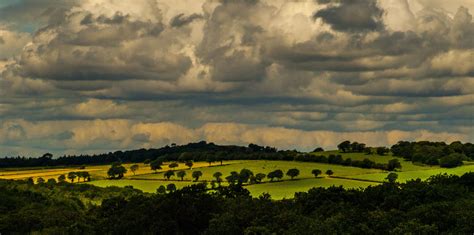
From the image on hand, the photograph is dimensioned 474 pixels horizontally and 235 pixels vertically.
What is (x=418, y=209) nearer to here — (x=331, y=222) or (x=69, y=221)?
(x=331, y=222)

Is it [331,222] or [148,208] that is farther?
[148,208]

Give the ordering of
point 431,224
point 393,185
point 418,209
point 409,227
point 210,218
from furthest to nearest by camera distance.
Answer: point 393,185 < point 210,218 < point 418,209 < point 431,224 < point 409,227

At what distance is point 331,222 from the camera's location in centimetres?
11525

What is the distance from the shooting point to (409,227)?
10938 centimetres

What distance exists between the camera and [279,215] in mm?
125125

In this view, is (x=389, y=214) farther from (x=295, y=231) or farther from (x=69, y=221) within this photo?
(x=69, y=221)

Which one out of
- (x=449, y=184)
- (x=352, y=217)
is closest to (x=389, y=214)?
(x=352, y=217)

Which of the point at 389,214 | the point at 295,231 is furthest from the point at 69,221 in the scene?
the point at 389,214

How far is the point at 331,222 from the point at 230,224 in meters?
16.5

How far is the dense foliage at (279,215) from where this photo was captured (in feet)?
380

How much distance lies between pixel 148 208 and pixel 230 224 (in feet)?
58.3

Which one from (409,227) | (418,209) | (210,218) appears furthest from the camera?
(210,218)

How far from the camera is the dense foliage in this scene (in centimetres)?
11594

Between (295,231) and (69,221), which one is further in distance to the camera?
(69,221)
